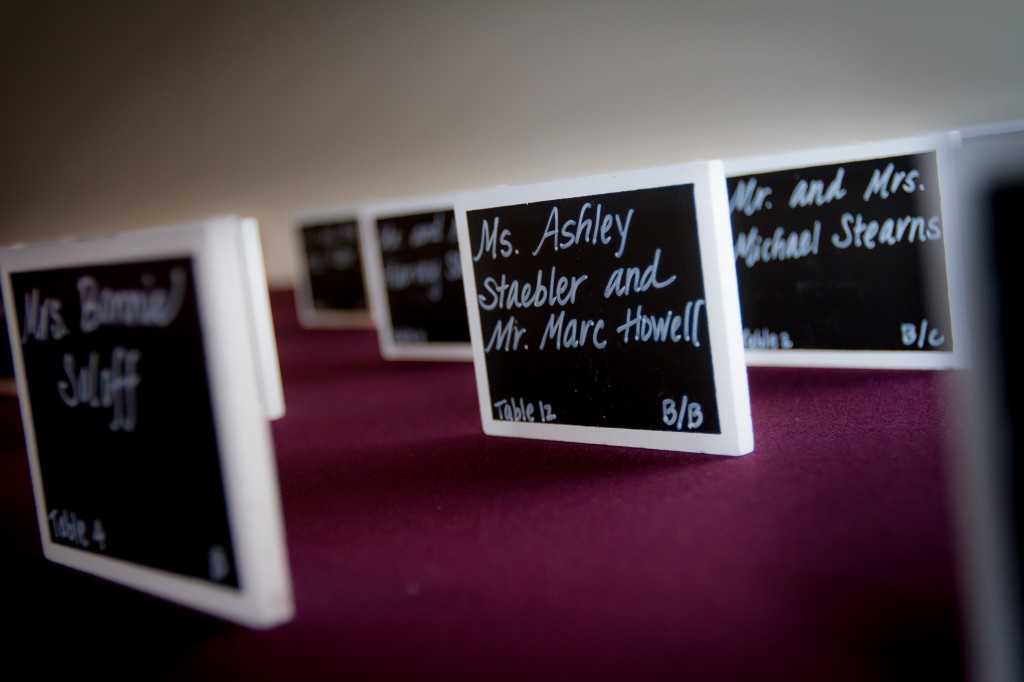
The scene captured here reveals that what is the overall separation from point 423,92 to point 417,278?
2.40 meters

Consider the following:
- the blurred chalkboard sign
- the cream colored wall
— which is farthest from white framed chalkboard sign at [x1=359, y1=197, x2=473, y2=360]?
the cream colored wall

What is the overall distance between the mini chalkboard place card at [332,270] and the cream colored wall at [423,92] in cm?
112

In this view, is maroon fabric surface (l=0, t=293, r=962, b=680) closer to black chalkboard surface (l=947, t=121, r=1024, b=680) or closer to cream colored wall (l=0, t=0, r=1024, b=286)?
black chalkboard surface (l=947, t=121, r=1024, b=680)

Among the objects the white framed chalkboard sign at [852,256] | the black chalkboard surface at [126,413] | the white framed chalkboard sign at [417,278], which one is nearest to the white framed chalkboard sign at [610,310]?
the white framed chalkboard sign at [852,256]

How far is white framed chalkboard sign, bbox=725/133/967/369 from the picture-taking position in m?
1.80

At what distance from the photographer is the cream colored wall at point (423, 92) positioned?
330 centimetres

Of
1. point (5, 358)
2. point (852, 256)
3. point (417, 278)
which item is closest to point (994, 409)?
point (852, 256)

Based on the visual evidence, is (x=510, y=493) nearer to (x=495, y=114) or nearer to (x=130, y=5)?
(x=495, y=114)

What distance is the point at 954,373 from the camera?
5.91 ft

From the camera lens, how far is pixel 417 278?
2744 mm

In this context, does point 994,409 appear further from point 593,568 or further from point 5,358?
point 5,358

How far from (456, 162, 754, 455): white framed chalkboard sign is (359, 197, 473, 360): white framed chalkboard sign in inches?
34.2

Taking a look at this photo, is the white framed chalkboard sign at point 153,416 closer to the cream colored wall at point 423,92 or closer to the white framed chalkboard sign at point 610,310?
the white framed chalkboard sign at point 610,310

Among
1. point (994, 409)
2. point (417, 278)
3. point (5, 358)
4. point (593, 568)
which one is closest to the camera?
point (994, 409)
